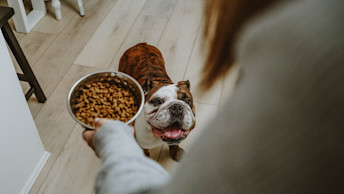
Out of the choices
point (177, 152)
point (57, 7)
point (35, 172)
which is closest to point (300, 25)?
point (177, 152)

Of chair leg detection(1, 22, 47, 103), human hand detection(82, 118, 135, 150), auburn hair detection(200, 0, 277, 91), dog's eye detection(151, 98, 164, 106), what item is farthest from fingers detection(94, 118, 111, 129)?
chair leg detection(1, 22, 47, 103)

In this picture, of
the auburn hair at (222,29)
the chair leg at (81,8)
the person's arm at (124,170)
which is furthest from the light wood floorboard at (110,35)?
the auburn hair at (222,29)

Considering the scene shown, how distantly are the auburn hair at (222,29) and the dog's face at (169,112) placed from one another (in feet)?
2.92

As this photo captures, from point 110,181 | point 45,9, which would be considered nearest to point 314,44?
point 110,181

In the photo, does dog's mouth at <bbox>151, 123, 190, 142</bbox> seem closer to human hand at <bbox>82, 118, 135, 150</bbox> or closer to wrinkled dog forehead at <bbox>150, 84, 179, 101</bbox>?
wrinkled dog forehead at <bbox>150, 84, 179, 101</bbox>

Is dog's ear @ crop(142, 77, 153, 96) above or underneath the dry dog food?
underneath

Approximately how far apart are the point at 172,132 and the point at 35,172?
2.78ft

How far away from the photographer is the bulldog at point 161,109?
4.35 feet

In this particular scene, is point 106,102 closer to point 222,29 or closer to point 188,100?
point 188,100

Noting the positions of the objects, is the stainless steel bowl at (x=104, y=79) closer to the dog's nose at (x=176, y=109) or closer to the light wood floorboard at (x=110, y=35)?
the dog's nose at (x=176, y=109)

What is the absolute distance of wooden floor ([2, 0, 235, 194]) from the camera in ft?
5.53

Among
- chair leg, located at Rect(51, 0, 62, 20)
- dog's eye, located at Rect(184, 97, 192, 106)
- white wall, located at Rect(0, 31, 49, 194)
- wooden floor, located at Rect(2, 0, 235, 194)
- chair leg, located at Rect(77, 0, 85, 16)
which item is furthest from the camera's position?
chair leg, located at Rect(77, 0, 85, 16)

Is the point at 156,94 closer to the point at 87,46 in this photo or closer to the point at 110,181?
the point at 110,181

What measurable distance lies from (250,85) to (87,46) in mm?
2237
